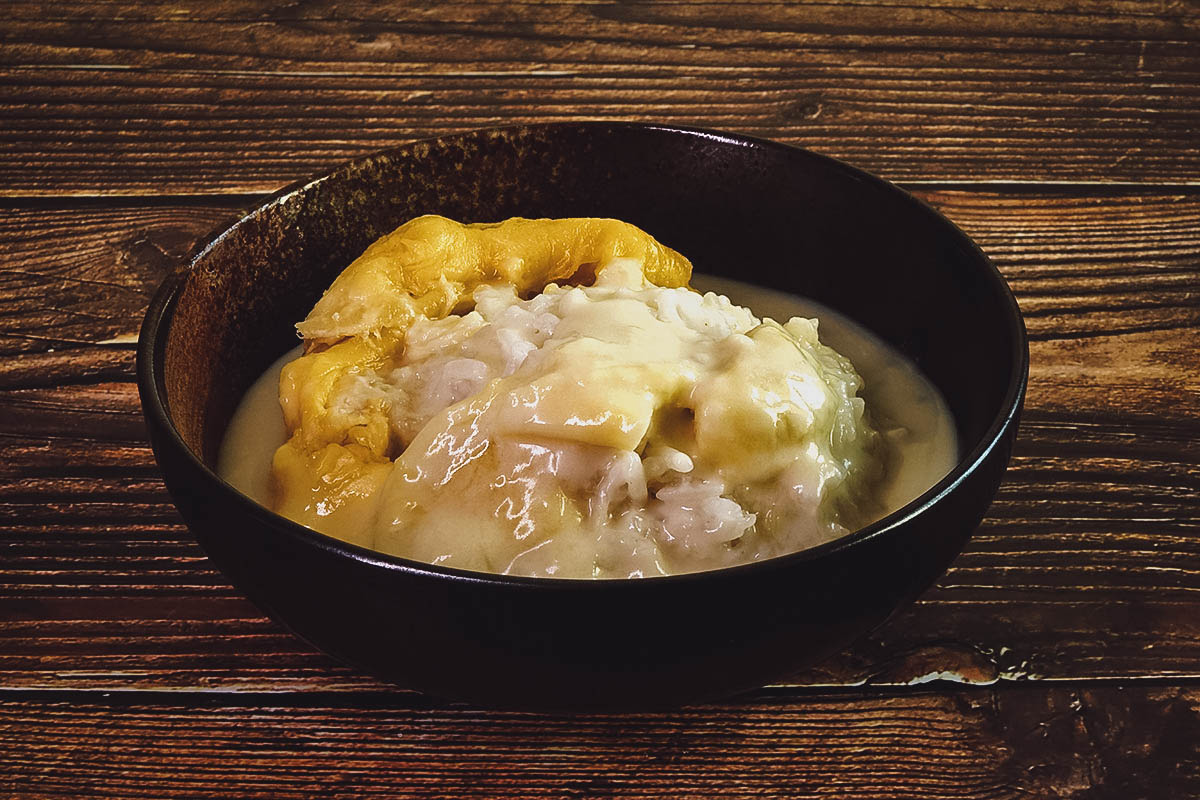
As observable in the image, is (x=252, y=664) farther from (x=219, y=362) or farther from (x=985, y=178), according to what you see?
(x=985, y=178)

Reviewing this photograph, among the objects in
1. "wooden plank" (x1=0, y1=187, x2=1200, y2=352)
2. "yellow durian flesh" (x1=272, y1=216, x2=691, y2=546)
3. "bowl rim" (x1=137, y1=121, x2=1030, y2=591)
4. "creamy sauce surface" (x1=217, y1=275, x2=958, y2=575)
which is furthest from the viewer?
"wooden plank" (x1=0, y1=187, x2=1200, y2=352)

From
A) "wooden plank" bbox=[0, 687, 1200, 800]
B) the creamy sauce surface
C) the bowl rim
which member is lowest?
"wooden plank" bbox=[0, 687, 1200, 800]

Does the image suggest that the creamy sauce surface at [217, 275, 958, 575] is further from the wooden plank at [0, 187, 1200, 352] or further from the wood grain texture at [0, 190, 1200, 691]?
the wooden plank at [0, 187, 1200, 352]

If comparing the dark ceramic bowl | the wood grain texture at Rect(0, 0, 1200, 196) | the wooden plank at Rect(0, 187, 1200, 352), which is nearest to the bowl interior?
the dark ceramic bowl

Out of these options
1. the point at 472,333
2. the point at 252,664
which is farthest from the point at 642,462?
the point at 252,664

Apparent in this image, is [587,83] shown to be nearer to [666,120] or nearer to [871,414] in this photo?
[666,120]

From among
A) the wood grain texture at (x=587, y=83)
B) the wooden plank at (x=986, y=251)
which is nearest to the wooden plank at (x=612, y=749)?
the wooden plank at (x=986, y=251)

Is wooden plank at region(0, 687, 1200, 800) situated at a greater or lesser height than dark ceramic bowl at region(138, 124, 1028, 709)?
lesser
